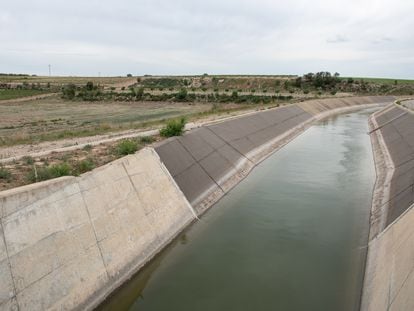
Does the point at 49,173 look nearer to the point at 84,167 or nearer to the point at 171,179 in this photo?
the point at 84,167

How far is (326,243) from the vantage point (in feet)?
49.2

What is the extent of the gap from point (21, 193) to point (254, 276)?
287 inches

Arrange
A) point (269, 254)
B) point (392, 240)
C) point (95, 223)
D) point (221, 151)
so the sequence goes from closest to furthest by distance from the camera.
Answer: point (95, 223) < point (392, 240) < point (269, 254) < point (221, 151)

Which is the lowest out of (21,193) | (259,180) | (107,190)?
(259,180)

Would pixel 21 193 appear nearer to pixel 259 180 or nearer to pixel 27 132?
pixel 259 180

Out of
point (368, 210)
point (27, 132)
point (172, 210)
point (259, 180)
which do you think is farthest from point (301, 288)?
point (27, 132)

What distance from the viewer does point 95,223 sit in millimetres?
12297

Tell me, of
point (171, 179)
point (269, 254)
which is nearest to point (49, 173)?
point (171, 179)

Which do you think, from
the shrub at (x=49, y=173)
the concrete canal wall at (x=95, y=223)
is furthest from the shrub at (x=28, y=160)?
the concrete canal wall at (x=95, y=223)

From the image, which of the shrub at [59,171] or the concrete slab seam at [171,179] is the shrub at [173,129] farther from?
the shrub at [59,171]

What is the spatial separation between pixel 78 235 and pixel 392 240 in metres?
9.62

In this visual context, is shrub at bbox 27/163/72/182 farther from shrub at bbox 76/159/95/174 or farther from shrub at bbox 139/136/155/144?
shrub at bbox 139/136/155/144

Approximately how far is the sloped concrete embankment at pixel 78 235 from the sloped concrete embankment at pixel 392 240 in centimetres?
723

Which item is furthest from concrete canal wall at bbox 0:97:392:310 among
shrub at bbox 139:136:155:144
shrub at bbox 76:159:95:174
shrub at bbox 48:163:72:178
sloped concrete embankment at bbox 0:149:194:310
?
shrub at bbox 139:136:155:144
